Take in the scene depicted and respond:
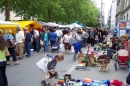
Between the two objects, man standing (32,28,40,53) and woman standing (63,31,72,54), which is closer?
woman standing (63,31,72,54)

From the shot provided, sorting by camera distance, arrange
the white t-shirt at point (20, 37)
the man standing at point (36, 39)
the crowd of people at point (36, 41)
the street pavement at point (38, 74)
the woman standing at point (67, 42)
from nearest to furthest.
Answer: the crowd of people at point (36, 41) → the street pavement at point (38, 74) → the white t-shirt at point (20, 37) → the woman standing at point (67, 42) → the man standing at point (36, 39)

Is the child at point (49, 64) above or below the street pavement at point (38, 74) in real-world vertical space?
above

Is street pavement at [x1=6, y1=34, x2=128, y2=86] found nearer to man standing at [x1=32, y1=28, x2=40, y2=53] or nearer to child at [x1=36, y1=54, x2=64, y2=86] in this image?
child at [x1=36, y1=54, x2=64, y2=86]

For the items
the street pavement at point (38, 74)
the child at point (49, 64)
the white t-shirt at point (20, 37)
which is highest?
the white t-shirt at point (20, 37)

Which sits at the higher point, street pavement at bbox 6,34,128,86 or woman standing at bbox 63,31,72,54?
woman standing at bbox 63,31,72,54

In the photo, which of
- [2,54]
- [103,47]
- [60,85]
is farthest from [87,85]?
[103,47]

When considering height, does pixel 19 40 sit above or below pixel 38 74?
above

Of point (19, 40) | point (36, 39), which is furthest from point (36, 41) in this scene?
point (19, 40)

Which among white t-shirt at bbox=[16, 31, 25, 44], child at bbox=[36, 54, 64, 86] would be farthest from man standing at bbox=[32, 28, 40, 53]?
child at bbox=[36, 54, 64, 86]

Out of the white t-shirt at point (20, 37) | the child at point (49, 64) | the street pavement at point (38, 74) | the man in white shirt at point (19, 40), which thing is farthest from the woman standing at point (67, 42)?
the child at point (49, 64)

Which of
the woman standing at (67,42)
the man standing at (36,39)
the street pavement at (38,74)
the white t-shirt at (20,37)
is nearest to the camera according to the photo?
the street pavement at (38,74)

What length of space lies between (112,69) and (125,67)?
60 centimetres

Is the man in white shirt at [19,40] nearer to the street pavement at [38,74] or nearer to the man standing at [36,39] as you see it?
the street pavement at [38,74]

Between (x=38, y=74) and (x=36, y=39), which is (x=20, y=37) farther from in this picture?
(x=38, y=74)
